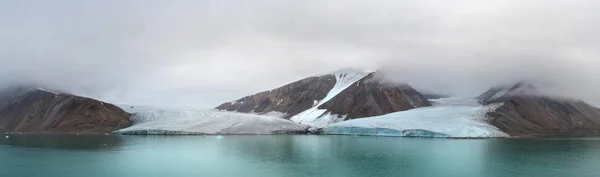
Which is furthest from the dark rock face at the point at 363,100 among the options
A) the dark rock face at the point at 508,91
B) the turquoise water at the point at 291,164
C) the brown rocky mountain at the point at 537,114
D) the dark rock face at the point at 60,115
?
the turquoise water at the point at 291,164

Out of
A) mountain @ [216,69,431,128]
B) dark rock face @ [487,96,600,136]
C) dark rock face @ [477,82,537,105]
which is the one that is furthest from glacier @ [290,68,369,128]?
dark rock face @ [487,96,600,136]

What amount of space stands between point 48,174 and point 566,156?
157 feet

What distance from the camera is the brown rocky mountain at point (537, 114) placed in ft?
413

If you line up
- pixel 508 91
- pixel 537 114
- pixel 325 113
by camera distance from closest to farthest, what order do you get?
pixel 537 114
pixel 325 113
pixel 508 91

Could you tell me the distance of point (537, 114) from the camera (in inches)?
6112

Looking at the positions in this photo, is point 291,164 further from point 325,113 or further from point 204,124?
point 325,113

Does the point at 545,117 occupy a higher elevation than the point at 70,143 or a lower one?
higher

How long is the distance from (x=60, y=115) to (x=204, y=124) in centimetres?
4316

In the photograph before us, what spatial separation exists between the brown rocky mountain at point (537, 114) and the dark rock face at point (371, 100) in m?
25.2

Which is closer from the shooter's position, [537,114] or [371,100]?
[537,114]

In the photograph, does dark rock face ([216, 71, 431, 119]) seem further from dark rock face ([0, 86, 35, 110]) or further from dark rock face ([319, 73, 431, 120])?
dark rock face ([0, 86, 35, 110])

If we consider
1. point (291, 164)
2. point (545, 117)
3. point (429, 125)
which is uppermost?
point (545, 117)

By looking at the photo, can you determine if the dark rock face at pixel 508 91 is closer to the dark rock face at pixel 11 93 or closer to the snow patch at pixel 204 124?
the snow patch at pixel 204 124

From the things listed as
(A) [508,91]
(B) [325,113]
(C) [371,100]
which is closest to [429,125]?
(B) [325,113]
